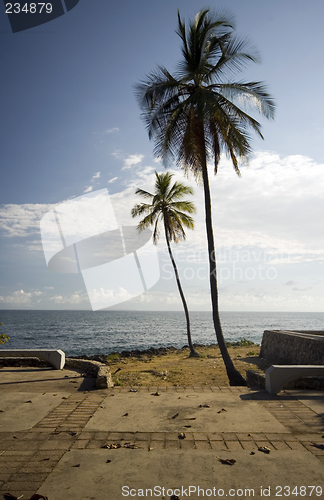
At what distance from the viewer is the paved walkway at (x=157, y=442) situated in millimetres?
3078

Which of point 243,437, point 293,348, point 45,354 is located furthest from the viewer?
point 293,348

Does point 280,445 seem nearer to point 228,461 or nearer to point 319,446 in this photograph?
point 319,446

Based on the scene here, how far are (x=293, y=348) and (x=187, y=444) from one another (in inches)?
427

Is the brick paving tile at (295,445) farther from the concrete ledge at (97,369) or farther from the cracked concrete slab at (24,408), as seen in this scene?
the concrete ledge at (97,369)

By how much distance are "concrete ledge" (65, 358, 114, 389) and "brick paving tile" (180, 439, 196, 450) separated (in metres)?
3.25

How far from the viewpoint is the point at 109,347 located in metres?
37.1

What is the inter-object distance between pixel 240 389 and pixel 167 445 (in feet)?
10.7

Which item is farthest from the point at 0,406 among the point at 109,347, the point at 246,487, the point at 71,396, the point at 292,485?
the point at 109,347

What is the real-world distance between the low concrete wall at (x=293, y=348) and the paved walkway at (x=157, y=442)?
5.44m

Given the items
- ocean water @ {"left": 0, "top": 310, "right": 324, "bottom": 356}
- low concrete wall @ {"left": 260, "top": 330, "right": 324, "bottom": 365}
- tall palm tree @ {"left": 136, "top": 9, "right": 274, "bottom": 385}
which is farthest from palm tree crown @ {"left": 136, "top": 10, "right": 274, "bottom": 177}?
ocean water @ {"left": 0, "top": 310, "right": 324, "bottom": 356}

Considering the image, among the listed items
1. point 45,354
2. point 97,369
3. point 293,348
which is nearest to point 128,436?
point 97,369

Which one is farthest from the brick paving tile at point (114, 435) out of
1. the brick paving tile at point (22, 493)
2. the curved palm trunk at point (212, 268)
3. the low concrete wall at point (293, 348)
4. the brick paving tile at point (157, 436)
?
the low concrete wall at point (293, 348)

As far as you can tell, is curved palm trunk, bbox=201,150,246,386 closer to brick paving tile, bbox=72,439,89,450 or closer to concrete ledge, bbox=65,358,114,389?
concrete ledge, bbox=65,358,114,389

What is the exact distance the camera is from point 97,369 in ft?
27.5
